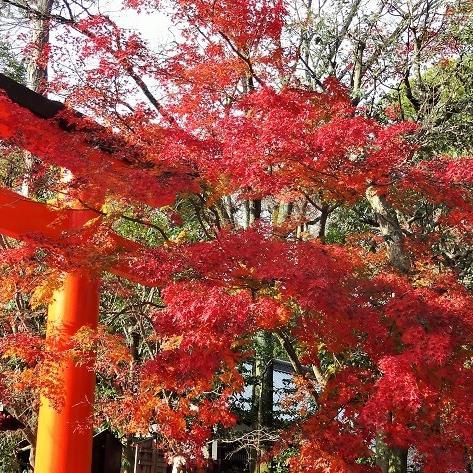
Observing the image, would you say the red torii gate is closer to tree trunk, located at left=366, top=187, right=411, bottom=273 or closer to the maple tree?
the maple tree

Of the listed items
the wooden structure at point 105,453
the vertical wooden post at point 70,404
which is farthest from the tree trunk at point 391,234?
the wooden structure at point 105,453

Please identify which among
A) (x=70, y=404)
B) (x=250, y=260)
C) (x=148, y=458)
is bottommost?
(x=148, y=458)

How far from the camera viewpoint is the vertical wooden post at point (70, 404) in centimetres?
802

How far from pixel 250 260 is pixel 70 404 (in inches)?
122

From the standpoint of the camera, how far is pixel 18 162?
10.9m

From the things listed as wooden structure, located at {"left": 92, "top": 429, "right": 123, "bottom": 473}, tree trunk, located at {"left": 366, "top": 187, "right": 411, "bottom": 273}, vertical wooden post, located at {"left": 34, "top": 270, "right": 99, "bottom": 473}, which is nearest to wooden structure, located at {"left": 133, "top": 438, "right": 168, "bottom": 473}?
wooden structure, located at {"left": 92, "top": 429, "right": 123, "bottom": 473}

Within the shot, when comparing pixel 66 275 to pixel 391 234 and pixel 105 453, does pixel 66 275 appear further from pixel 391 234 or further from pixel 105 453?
pixel 391 234

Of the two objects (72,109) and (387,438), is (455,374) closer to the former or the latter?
(387,438)

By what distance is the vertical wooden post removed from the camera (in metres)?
8.02

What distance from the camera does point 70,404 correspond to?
8.05m

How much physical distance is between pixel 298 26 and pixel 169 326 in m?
5.63

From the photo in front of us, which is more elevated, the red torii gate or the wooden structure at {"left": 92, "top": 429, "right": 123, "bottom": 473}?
the red torii gate

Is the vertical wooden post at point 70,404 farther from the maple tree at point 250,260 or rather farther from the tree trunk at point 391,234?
the tree trunk at point 391,234

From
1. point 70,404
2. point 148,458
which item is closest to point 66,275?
point 70,404
